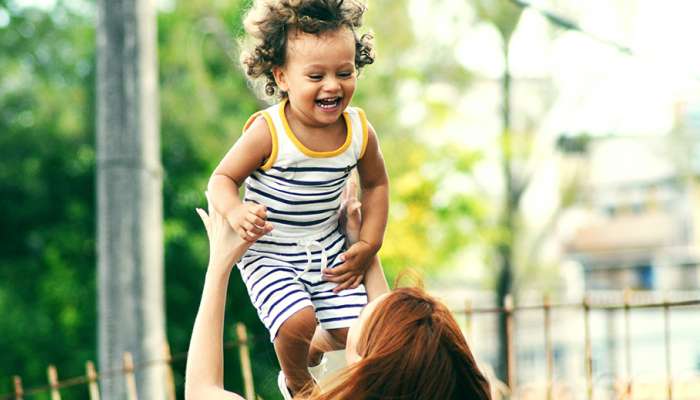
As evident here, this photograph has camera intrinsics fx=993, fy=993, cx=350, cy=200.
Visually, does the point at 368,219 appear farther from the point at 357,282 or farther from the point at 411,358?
the point at 411,358

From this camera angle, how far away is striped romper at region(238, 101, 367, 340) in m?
1.65

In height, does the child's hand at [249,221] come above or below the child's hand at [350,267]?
above

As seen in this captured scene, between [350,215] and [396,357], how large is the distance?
38cm

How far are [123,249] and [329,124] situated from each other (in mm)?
2176

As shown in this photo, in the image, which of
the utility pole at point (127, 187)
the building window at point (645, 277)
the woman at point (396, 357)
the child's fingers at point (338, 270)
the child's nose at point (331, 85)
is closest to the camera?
the woman at point (396, 357)

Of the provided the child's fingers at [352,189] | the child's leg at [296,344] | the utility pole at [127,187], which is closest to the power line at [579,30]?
the utility pole at [127,187]

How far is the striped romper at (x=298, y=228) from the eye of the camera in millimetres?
1652

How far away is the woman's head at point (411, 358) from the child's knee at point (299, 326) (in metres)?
0.15

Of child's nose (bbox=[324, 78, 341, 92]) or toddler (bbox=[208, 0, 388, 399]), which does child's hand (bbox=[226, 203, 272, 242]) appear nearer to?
toddler (bbox=[208, 0, 388, 399])

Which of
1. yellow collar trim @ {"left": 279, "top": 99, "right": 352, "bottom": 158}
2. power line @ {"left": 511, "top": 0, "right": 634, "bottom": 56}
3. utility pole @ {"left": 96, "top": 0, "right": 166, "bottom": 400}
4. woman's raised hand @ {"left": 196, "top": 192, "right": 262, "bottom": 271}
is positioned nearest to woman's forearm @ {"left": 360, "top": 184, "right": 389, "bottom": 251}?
yellow collar trim @ {"left": 279, "top": 99, "right": 352, "bottom": 158}

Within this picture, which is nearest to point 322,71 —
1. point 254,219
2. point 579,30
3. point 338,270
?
point 254,219

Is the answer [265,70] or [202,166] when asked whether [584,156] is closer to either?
[202,166]

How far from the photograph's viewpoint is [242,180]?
5.39 feet

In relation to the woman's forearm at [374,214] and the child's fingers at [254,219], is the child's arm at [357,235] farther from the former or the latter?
the child's fingers at [254,219]
